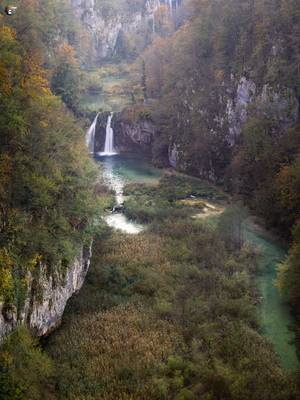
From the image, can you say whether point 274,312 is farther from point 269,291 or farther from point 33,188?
point 33,188

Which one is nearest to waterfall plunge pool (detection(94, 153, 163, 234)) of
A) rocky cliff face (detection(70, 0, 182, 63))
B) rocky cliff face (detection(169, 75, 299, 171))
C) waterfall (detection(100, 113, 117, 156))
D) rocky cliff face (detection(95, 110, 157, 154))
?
waterfall (detection(100, 113, 117, 156))

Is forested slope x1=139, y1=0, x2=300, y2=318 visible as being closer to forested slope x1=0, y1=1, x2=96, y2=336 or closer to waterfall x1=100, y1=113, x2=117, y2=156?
waterfall x1=100, y1=113, x2=117, y2=156

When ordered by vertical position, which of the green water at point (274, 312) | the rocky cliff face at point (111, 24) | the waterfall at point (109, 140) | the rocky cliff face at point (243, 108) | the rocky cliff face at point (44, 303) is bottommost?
the green water at point (274, 312)

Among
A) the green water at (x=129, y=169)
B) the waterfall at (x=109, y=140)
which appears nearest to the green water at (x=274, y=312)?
the green water at (x=129, y=169)

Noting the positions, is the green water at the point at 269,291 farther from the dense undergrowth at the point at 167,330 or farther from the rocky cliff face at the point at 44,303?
the rocky cliff face at the point at 44,303

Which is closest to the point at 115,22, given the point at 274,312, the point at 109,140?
the point at 109,140
